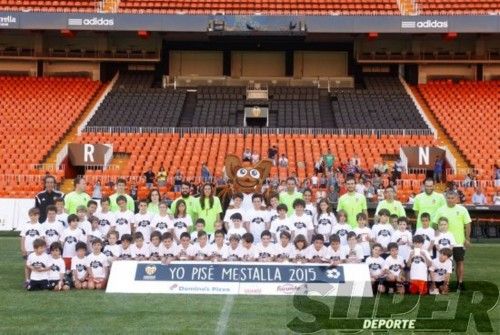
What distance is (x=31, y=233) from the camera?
12523mm

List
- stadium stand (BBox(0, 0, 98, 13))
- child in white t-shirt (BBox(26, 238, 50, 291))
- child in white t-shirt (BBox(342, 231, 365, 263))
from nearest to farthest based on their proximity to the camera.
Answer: child in white t-shirt (BBox(26, 238, 50, 291)), child in white t-shirt (BBox(342, 231, 365, 263)), stadium stand (BBox(0, 0, 98, 13))

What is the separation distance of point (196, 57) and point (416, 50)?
946 cm

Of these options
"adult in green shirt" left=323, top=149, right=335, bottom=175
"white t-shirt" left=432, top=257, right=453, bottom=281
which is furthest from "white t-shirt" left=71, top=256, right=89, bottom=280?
"adult in green shirt" left=323, top=149, right=335, bottom=175

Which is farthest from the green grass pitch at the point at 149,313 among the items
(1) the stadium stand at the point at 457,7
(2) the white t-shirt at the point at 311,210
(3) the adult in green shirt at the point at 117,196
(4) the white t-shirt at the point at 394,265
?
(1) the stadium stand at the point at 457,7

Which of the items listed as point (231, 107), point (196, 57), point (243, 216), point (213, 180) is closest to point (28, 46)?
point (196, 57)

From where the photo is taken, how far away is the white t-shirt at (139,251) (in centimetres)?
1255

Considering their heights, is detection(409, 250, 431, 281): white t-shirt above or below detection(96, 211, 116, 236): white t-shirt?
below

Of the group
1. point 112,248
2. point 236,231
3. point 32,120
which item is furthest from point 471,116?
point 112,248

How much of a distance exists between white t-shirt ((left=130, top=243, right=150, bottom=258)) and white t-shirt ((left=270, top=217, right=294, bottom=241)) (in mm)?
1962

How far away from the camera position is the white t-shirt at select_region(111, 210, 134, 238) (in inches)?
524

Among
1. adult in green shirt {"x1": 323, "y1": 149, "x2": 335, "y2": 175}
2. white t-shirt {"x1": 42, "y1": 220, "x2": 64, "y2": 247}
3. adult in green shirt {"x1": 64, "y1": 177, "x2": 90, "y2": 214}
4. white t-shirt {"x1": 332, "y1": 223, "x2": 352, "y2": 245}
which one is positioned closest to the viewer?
white t-shirt {"x1": 42, "y1": 220, "x2": 64, "y2": 247}

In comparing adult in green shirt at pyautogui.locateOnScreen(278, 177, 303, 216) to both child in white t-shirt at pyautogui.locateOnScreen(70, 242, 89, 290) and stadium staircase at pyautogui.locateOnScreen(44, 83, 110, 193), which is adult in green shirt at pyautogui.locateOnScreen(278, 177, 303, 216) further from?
stadium staircase at pyautogui.locateOnScreen(44, 83, 110, 193)

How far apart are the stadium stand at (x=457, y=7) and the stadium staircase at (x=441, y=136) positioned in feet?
10.8

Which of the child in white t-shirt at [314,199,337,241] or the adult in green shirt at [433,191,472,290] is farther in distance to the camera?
the child in white t-shirt at [314,199,337,241]
